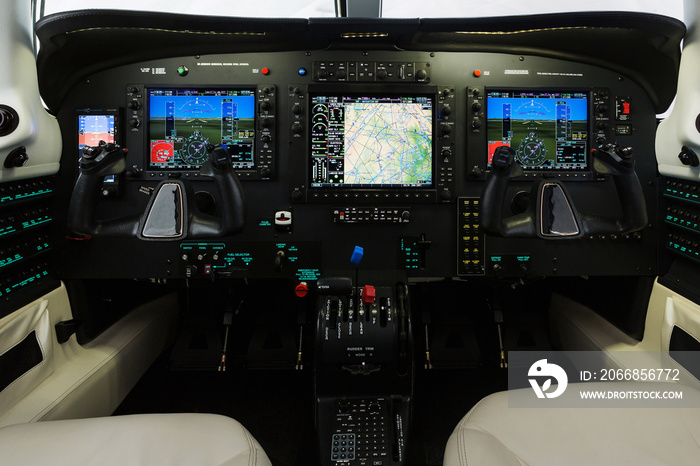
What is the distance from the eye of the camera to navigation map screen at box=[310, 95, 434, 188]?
220 centimetres

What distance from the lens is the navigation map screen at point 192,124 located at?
2182 millimetres

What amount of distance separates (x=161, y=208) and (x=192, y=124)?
2.95 ft

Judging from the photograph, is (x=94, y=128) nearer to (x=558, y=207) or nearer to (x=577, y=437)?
(x=558, y=207)

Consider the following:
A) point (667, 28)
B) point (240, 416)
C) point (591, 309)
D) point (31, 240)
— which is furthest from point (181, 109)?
point (591, 309)

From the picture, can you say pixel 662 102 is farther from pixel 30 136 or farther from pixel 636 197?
pixel 30 136

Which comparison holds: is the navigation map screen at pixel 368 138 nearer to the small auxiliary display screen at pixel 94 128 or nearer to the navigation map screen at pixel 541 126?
the navigation map screen at pixel 541 126

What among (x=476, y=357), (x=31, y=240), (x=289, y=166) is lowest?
(x=476, y=357)

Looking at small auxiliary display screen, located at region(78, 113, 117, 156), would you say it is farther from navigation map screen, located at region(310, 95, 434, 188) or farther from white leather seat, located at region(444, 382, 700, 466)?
white leather seat, located at region(444, 382, 700, 466)

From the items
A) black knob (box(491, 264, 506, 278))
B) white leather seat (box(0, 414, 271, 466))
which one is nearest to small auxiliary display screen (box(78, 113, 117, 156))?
white leather seat (box(0, 414, 271, 466))

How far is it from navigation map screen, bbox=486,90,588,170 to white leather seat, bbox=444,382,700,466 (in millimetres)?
1240

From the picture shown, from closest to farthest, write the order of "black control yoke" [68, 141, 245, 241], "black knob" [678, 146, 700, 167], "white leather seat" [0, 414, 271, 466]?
1. "white leather seat" [0, 414, 271, 466]
2. "black control yoke" [68, 141, 245, 241]
3. "black knob" [678, 146, 700, 167]

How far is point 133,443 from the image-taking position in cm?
112

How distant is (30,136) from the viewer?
1868 mm

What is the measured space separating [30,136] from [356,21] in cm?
141
